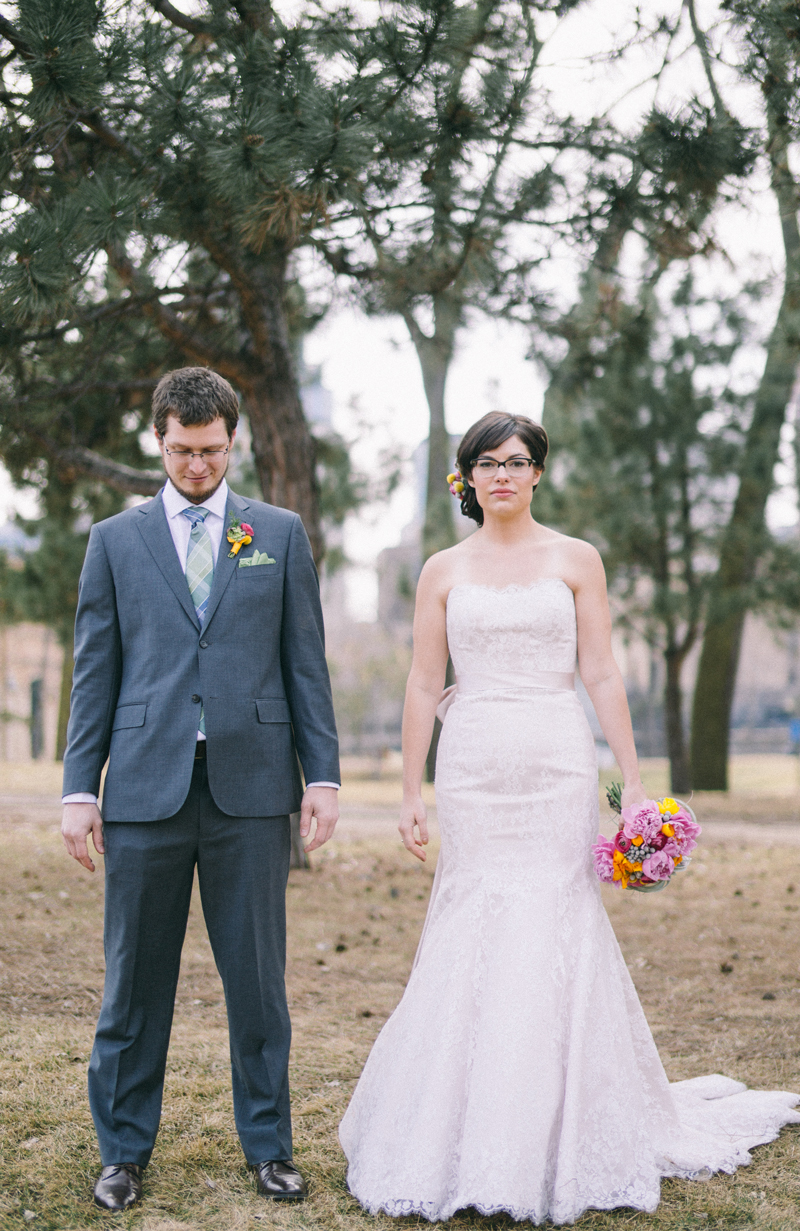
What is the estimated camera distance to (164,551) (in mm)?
2996

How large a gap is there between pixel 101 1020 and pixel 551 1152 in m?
1.22

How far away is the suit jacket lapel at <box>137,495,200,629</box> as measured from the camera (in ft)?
9.70

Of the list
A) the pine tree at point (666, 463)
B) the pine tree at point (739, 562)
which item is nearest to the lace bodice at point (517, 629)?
the pine tree at point (739, 562)

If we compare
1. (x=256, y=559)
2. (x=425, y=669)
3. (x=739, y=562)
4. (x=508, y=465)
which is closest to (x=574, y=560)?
(x=508, y=465)

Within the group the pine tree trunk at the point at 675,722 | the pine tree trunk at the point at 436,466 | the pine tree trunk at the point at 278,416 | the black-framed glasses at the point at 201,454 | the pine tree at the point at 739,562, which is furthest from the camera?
the pine tree trunk at the point at 436,466

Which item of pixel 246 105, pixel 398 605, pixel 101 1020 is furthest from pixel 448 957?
pixel 398 605

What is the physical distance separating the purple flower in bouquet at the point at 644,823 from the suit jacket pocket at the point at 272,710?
973 millimetres

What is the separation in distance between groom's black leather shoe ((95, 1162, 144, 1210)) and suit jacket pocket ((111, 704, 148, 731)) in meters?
1.15

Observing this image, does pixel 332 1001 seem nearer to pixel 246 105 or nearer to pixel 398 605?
pixel 246 105

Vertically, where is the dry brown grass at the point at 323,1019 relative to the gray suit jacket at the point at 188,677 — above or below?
below

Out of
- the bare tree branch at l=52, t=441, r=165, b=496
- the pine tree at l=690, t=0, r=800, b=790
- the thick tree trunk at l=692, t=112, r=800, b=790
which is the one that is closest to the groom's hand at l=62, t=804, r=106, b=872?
the bare tree branch at l=52, t=441, r=165, b=496

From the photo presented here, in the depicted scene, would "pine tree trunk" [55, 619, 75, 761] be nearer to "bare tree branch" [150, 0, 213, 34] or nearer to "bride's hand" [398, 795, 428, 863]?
"bare tree branch" [150, 0, 213, 34]

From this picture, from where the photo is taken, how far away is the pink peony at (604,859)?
3.07 metres

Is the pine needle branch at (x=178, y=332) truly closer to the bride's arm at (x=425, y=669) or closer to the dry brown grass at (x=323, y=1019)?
the dry brown grass at (x=323, y=1019)
